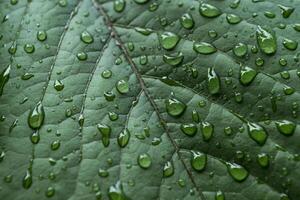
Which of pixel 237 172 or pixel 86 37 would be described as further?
pixel 86 37

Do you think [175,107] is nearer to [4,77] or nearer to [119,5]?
[119,5]

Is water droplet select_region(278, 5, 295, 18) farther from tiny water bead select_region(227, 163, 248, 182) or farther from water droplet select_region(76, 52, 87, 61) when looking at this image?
water droplet select_region(76, 52, 87, 61)

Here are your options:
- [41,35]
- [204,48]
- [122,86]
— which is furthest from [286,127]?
[41,35]

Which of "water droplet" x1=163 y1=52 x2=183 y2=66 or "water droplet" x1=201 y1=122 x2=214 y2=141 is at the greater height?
"water droplet" x1=163 y1=52 x2=183 y2=66

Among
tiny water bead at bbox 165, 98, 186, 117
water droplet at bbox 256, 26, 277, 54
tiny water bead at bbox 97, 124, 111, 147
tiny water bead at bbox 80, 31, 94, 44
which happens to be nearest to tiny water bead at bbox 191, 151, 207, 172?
tiny water bead at bbox 165, 98, 186, 117

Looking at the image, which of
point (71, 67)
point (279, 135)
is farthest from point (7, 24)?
point (279, 135)

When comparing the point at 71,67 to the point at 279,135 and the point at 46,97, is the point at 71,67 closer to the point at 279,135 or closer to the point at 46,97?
the point at 46,97
